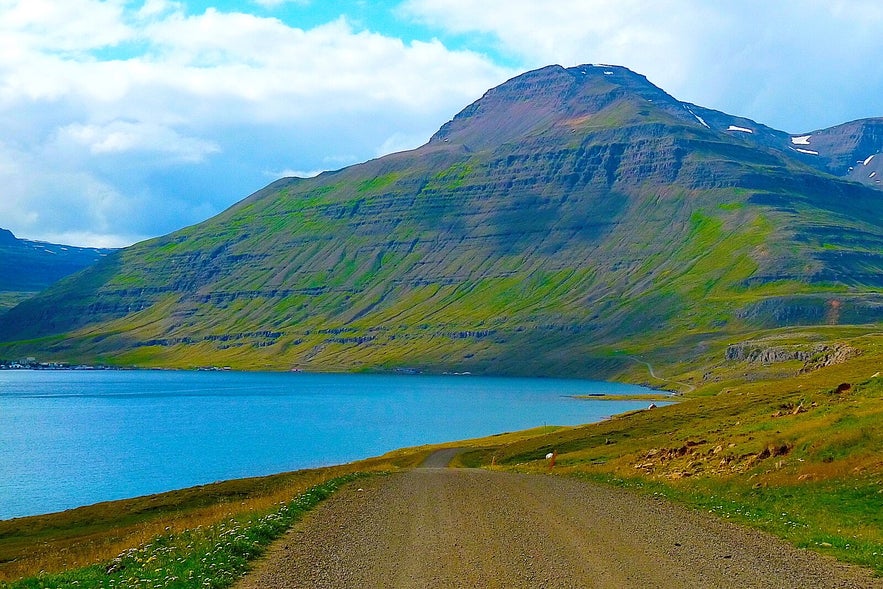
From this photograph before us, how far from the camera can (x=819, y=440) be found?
40281 millimetres

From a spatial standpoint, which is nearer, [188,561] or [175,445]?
[188,561]

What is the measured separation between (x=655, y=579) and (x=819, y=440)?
22650 millimetres

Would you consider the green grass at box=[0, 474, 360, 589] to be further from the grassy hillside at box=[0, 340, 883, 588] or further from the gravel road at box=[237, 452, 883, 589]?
the gravel road at box=[237, 452, 883, 589]

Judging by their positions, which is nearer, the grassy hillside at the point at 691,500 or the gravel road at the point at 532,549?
the gravel road at the point at 532,549

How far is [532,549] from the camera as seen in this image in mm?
25438

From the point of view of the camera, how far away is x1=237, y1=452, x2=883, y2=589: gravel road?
2144 cm

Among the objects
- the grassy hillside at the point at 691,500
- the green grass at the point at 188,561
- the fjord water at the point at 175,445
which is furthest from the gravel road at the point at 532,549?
the fjord water at the point at 175,445

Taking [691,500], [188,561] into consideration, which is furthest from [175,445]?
[188,561]

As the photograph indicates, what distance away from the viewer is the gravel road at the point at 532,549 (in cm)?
2144

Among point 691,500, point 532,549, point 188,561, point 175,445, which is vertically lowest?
point 175,445

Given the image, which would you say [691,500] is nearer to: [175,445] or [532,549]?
[532,549]

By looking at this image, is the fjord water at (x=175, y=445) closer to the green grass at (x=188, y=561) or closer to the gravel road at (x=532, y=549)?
the green grass at (x=188, y=561)

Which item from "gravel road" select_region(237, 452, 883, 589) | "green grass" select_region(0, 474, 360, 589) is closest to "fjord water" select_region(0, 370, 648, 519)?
"green grass" select_region(0, 474, 360, 589)

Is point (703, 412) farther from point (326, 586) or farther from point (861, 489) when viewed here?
point (326, 586)
